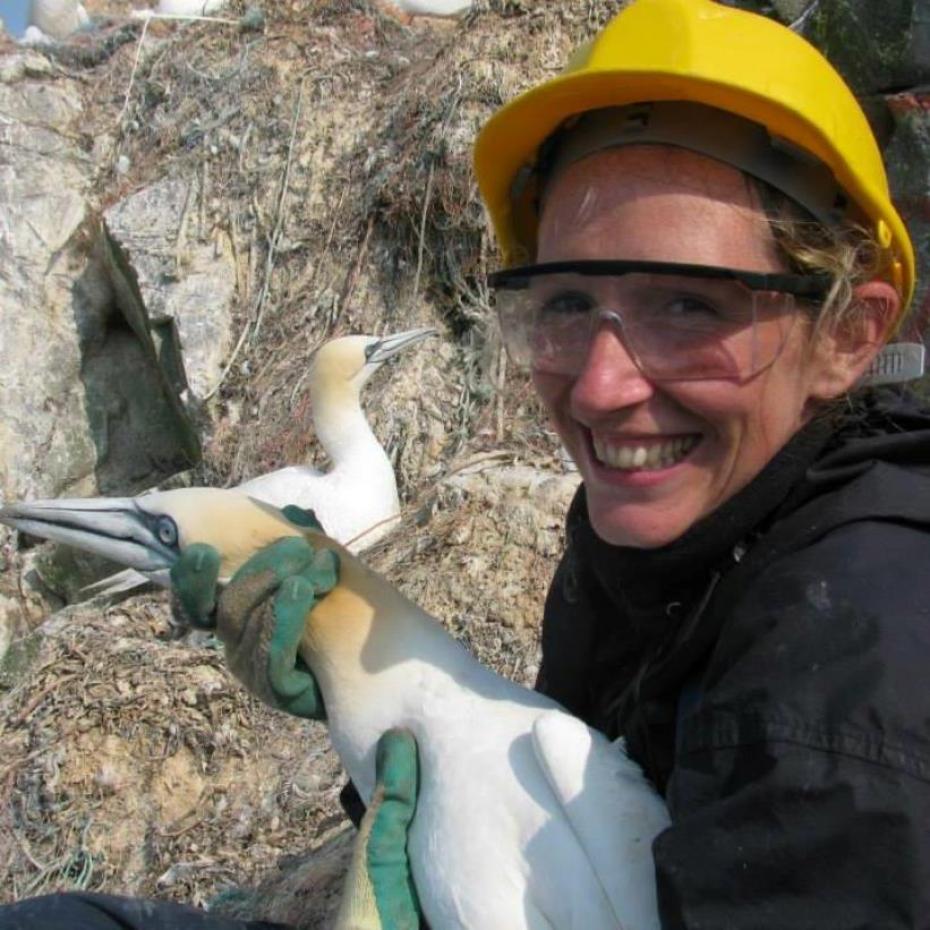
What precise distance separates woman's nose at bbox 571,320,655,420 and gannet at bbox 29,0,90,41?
37.7 ft

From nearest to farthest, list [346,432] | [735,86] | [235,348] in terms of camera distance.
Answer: [735,86] → [346,432] → [235,348]

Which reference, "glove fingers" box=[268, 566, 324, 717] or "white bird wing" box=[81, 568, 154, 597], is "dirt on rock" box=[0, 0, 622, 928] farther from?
"glove fingers" box=[268, 566, 324, 717]

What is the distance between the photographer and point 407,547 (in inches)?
166

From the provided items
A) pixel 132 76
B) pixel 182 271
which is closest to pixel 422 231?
pixel 182 271

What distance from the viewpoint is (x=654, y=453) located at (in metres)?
1.27

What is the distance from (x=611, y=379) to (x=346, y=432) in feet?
13.1

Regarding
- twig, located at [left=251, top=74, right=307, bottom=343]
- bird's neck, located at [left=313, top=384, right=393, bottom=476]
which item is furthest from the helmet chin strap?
twig, located at [left=251, top=74, right=307, bottom=343]

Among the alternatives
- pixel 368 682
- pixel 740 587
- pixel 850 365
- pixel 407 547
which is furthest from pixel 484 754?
pixel 407 547

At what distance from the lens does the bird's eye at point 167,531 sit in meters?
1.79

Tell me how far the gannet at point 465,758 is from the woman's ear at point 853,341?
1.70 ft

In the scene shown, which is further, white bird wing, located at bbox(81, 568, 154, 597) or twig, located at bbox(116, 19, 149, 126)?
twig, located at bbox(116, 19, 149, 126)

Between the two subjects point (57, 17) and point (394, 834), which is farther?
point (57, 17)

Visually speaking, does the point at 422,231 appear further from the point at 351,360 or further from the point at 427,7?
the point at 427,7

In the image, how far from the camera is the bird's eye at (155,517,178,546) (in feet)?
5.87
